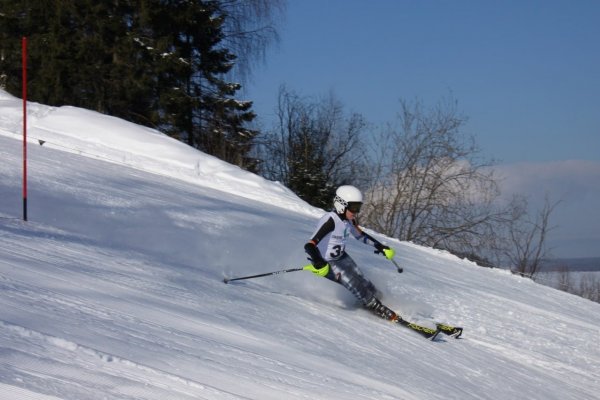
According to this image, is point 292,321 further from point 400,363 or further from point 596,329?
point 596,329

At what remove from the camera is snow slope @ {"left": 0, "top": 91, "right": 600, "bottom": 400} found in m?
3.83

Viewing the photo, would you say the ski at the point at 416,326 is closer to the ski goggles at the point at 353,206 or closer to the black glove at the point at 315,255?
the black glove at the point at 315,255

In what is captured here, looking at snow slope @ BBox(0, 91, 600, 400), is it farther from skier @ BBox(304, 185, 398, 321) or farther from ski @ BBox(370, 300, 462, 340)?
skier @ BBox(304, 185, 398, 321)

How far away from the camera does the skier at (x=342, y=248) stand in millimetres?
7727

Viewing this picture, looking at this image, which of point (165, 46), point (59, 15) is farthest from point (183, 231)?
point (59, 15)

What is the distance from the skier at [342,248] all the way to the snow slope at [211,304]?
0.27 m

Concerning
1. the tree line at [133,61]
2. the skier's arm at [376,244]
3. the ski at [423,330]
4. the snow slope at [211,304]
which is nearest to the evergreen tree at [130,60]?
the tree line at [133,61]

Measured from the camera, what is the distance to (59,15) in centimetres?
2353

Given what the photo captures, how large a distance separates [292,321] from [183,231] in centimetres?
380

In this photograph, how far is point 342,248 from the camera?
8031 mm

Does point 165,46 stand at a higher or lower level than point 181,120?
higher

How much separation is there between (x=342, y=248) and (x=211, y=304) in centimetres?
231

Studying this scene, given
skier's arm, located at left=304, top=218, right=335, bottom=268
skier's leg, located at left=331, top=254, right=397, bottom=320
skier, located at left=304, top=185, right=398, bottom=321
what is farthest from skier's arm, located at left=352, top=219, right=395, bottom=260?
skier's arm, located at left=304, top=218, right=335, bottom=268

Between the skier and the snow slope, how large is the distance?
267 millimetres
